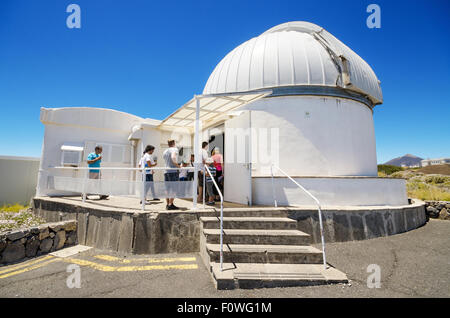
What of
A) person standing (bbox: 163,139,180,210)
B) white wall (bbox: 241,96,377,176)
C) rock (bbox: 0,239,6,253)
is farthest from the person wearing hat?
rock (bbox: 0,239,6,253)

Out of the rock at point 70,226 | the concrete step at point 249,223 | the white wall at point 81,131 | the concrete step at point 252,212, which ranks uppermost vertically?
the white wall at point 81,131

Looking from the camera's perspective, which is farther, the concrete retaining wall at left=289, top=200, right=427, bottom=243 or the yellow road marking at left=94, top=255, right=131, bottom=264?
the concrete retaining wall at left=289, top=200, right=427, bottom=243

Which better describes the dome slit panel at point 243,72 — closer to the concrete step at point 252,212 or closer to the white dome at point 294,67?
the white dome at point 294,67

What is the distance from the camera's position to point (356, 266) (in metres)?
3.60

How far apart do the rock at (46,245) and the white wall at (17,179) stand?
21.6 ft

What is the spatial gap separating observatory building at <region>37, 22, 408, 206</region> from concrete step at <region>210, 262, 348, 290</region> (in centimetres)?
235

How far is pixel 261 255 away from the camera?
10.9 ft

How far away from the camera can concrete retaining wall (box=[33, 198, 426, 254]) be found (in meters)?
4.05

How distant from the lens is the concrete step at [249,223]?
4.03 metres

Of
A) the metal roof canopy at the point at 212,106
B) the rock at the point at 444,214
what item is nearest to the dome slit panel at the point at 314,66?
the metal roof canopy at the point at 212,106

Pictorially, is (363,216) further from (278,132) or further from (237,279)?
(237,279)

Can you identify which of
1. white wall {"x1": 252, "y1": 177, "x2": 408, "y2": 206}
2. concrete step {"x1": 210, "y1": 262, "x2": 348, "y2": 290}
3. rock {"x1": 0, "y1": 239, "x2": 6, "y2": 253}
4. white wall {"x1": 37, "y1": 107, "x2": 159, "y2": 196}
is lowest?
concrete step {"x1": 210, "y1": 262, "x2": 348, "y2": 290}

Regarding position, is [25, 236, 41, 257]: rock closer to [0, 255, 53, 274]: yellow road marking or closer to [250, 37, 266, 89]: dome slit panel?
[0, 255, 53, 274]: yellow road marking

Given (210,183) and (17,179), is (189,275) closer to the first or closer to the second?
(210,183)
